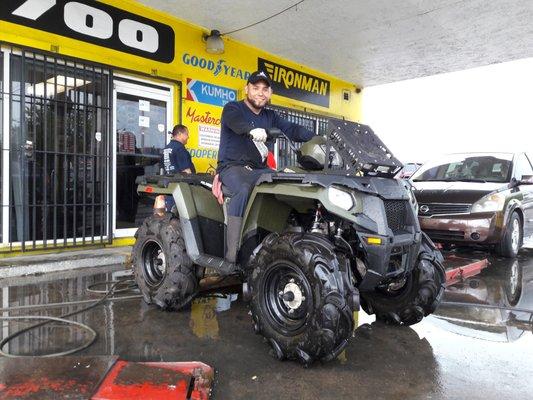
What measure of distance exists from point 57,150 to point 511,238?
22.3 feet

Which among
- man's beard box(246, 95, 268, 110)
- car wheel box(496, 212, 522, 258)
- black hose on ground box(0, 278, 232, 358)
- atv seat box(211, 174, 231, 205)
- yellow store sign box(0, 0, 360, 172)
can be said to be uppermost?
yellow store sign box(0, 0, 360, 172)

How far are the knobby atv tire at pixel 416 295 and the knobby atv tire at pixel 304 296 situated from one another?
3.04 ft

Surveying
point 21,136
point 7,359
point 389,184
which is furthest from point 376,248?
point 21,136

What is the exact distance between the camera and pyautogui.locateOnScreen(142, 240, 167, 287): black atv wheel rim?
403 centimetres

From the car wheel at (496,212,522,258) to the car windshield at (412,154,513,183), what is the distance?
2.26 feet

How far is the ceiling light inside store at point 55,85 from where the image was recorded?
571 centimetres

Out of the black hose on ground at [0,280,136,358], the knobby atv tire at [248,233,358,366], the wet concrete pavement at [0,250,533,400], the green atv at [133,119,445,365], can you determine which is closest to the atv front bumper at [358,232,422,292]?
the green atv at [133,119,445,365]

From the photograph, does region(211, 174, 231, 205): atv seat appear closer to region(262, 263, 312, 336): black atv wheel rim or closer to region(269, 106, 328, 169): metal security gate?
region(262, 263, 312, 336): black atv wheel rim

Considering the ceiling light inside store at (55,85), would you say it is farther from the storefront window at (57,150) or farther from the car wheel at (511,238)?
the car wheel at (511,238)

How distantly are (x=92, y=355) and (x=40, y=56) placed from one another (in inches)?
177

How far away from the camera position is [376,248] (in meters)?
2.64

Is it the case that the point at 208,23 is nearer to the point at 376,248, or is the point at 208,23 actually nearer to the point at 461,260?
the point at 461,260

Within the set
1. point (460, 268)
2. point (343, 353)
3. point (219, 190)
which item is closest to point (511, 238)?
point (460, 268)

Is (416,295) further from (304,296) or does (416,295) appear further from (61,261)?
(61,261)
